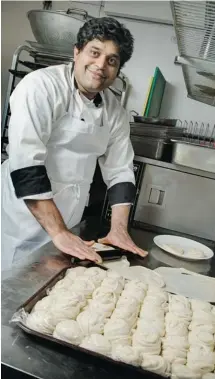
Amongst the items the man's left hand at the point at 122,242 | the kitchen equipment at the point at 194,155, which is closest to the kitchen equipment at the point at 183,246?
the man's left hand at the point at 122,242

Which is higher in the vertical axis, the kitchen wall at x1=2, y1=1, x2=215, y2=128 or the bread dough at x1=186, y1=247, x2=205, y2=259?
the kitchen wall at x1=2, y1=1, x2=215, y2=128

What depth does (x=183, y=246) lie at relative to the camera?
5.01 feet

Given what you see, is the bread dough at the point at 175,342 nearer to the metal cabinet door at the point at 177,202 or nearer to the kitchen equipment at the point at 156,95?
the metal cabinet door at the point at 177,202

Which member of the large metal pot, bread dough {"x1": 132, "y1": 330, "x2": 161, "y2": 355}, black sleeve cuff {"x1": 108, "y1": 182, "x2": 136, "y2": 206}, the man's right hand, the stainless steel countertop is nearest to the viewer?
the stainless steel countertop

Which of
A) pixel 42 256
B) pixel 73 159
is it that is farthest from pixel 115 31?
pixel 42 256

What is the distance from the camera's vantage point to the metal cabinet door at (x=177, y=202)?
1703 millimetres

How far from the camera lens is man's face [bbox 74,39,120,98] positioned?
4.44ft

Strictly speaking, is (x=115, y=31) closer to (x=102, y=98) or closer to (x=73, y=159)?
(x=102, y=98)

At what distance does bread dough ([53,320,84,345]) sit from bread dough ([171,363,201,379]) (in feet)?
0.64

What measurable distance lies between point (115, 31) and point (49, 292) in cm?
97

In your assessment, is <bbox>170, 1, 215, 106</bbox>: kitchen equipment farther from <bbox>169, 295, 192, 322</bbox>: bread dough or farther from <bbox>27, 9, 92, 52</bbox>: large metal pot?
<bbox>27, 9, 92, 52</bbox>: large metal pot

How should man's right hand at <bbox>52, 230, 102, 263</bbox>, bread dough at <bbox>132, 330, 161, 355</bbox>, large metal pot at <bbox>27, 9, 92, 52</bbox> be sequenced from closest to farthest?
bread dough at <bbox>132, 330, 161, 355</bbox> → man's right hand at <bbox>52, 230, 102, 263</bbox> → large metal pot at <bbox>27, 9, 92, 52</bbox>

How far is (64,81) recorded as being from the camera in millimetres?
1420

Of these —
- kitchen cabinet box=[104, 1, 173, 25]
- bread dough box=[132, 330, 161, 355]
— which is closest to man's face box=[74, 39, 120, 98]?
bread dough box=[132, 330, 161, 355]
